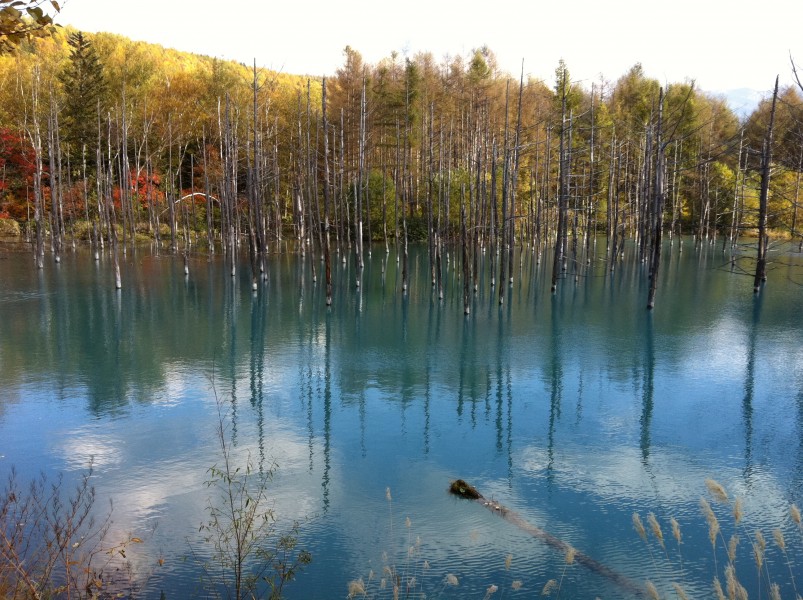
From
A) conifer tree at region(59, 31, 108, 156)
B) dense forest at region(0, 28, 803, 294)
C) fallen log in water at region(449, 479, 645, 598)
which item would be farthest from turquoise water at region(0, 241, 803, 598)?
conifer tree at region(59, 31, 108, 156)

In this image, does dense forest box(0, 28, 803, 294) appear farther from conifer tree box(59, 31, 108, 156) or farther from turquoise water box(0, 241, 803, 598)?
turquoise water box(0, 241, 803, 598)

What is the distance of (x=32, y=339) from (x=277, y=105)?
113 feet

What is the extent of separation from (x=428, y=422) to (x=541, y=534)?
12.4ft

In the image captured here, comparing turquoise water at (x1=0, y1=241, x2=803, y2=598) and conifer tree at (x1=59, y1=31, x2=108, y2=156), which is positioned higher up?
conifer tree at (x1=59, y1=31, x2=108, y2=156)

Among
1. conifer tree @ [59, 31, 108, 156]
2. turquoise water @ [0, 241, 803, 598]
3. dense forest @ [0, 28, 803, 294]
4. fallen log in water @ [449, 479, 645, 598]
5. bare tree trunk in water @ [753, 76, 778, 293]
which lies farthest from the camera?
conifer tree @ [59, 31, 108, 156]

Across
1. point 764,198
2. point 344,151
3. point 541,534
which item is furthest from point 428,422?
point 344,151

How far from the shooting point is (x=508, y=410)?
37.3 ft

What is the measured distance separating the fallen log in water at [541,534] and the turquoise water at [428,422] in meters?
0.09

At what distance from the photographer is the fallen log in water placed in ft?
20.6

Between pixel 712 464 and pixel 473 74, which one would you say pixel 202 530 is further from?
pixel 473 74

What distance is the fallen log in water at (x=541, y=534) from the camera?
628 cm

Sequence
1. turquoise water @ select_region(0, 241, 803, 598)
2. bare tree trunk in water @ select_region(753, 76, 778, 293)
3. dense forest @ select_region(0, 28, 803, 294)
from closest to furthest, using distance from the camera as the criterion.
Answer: turquoise water @ select_region(0, 241, 803, 598)
bare tree trunk in water @ select_region(753, 76, 778, 293)
dense forest @ select_region(0, 28, 803, 294)

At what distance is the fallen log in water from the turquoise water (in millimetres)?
94

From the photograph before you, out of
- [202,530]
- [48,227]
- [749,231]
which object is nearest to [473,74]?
[749,231]
